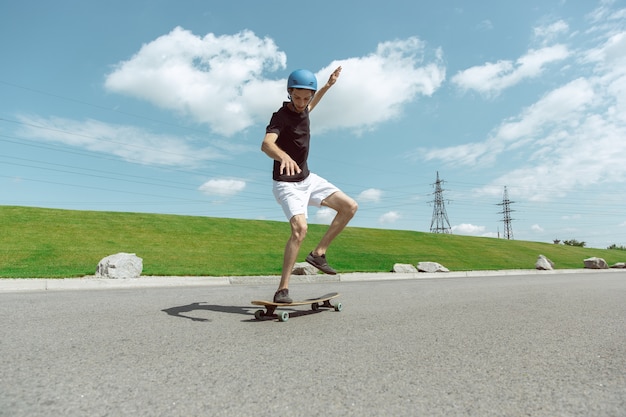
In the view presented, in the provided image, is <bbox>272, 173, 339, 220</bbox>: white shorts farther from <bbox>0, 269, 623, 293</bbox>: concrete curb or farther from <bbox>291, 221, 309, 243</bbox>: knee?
<bbox>0, 269, 623, 293</bbox>: concrete curb

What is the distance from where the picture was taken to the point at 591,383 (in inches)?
88.4

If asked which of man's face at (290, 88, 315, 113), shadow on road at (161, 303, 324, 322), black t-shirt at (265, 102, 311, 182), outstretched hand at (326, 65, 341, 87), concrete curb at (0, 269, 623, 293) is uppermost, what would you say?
outstretched hand at (326, 65, 341, 87)

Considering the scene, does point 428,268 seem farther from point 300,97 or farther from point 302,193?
point 300,97

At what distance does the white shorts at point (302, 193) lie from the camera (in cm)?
495

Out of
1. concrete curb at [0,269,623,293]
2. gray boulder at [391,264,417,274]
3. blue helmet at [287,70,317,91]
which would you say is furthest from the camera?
gray boulder at [391,264,417,274]

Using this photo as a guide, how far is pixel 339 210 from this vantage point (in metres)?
5.52

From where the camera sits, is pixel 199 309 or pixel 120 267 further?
pixel 120 267

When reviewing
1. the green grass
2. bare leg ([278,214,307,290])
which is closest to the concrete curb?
the green grass

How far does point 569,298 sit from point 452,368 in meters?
5.19

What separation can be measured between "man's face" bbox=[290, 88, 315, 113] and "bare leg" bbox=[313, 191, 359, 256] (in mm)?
1197

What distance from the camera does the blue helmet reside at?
16.1 feet

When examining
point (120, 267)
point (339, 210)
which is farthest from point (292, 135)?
point (120, 267)

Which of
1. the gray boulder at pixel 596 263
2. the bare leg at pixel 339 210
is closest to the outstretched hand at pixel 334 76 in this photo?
the bare leg at pixel 339 210

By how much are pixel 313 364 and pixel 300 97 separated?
3.27 meters
